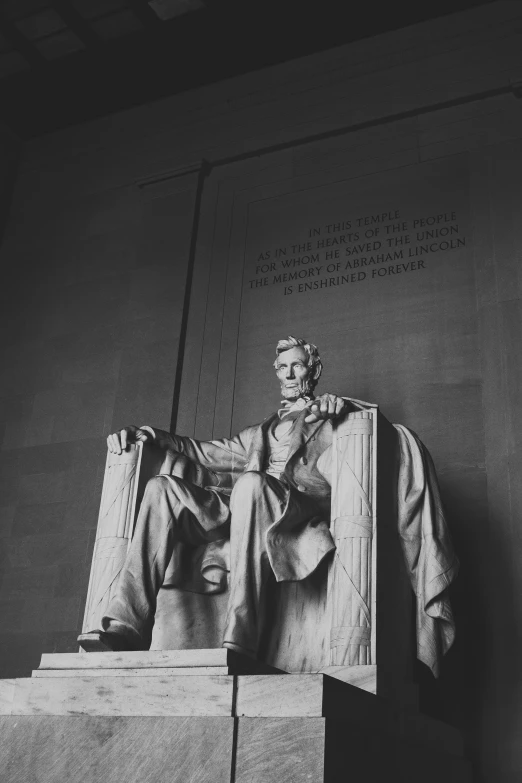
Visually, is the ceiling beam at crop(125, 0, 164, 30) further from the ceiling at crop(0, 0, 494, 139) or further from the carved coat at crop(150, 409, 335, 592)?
the carved coat at crop(150, 409, 335, 592)

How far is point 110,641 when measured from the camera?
4051 millimetres

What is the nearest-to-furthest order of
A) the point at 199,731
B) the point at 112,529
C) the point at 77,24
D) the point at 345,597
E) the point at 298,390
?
the point at 199,731, the point at 345,597, the point at 112,529, the point at 298,390, the point at 77,24

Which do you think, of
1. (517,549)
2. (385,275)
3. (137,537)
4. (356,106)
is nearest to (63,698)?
(137,537)

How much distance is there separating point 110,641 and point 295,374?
2113 mm

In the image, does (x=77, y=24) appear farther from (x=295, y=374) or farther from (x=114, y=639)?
(x=114, y=639)

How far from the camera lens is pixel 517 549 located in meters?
5.48

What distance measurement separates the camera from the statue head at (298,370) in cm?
563

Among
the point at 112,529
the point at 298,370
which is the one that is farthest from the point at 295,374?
the point at 112,529

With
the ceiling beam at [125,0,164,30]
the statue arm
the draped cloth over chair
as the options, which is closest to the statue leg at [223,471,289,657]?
the draped cloth over chair

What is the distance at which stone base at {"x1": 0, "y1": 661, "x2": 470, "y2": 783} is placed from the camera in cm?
335

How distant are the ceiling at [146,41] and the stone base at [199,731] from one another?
5511 millimetres

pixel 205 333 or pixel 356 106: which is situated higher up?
pixel 356 106

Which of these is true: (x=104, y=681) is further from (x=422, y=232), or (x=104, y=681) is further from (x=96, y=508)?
(x=422, y=232)

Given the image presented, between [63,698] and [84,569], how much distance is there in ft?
9.34
